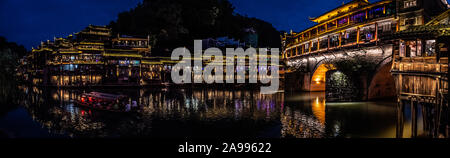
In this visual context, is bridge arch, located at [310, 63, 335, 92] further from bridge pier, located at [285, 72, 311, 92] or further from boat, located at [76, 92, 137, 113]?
boat, located at [76, 92, 137, 113]

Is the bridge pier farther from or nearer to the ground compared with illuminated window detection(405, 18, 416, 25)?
nearer to the ground

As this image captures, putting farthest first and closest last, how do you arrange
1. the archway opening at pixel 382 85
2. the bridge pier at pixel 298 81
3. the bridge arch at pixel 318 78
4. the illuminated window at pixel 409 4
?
the bridge pier at pixel 298 81, the bridge arch at pixel 318 78, the archway opening at pixel 382 85, the illuminated window at pixel 409 4

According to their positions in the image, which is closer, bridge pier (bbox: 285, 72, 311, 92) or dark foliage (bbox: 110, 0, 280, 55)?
bridge pier (bbox: 285, 72, 311, 92)

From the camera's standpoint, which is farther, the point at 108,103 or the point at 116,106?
the point at 108,103

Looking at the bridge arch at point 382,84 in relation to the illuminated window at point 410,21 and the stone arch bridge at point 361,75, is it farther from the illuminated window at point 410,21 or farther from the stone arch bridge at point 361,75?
the illuminated window at point 410,21

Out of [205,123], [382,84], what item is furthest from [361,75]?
[205,123]

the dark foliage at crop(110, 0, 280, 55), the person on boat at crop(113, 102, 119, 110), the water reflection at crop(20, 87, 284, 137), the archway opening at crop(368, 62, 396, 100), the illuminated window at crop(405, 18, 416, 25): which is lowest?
→ the water reflection at crop(20, 87, 284, 137)

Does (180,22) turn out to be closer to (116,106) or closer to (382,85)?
(116,106)

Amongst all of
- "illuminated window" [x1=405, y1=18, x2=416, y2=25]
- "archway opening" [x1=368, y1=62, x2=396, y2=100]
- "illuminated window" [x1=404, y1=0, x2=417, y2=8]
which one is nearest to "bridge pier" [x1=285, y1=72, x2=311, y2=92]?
"archway opening" [x1=368, y1=62, x2=396, y2=100]

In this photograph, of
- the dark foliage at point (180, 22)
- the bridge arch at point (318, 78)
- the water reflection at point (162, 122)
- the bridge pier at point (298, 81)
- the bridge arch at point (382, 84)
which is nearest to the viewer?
the water reflection at point (162, 122)

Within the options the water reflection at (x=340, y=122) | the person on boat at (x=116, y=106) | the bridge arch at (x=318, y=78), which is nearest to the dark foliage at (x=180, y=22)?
the bridge arch at (x=318, y=78)
